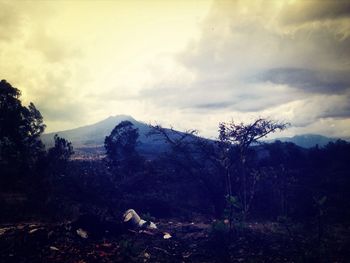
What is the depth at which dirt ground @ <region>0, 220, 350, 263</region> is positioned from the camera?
31.2 feet

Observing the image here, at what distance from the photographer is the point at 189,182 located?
22.3 meters

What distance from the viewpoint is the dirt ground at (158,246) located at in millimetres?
9523

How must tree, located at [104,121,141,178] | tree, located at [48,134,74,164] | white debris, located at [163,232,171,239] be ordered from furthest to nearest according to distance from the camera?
1. tree, located at [104,121,141,178]
2. tree, located at [48,134,74,164]
3. white debris, located at [163,232,171,239]

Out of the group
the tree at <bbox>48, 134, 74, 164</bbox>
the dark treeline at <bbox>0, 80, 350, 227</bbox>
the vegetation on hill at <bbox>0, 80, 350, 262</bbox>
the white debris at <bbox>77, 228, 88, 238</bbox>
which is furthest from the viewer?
the tree at <bbox>48, 134, 74, 164</bbox>

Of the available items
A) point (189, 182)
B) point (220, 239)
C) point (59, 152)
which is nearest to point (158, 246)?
point (220, 239)

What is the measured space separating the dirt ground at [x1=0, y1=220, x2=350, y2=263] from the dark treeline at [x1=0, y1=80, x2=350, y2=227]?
1497 millimetres

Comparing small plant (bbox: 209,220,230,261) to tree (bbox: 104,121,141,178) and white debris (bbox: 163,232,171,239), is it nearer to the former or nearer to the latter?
white debris (bbox: 163,232,171,239)

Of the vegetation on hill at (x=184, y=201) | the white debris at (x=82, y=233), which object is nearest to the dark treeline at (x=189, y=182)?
the vegetation on hill at (x=184, y=201)

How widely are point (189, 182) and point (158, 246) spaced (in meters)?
10.9

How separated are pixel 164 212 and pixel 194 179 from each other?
5.44 meters

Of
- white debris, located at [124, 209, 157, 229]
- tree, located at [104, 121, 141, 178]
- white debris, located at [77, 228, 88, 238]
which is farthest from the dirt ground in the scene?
tree, located at [104, 121, 141, 178]

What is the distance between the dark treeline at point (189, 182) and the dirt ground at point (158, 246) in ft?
4.91

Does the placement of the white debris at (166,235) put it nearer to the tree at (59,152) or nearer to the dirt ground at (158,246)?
the dirt ground at (158,246)

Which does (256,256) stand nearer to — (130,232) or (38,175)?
(130,232)
